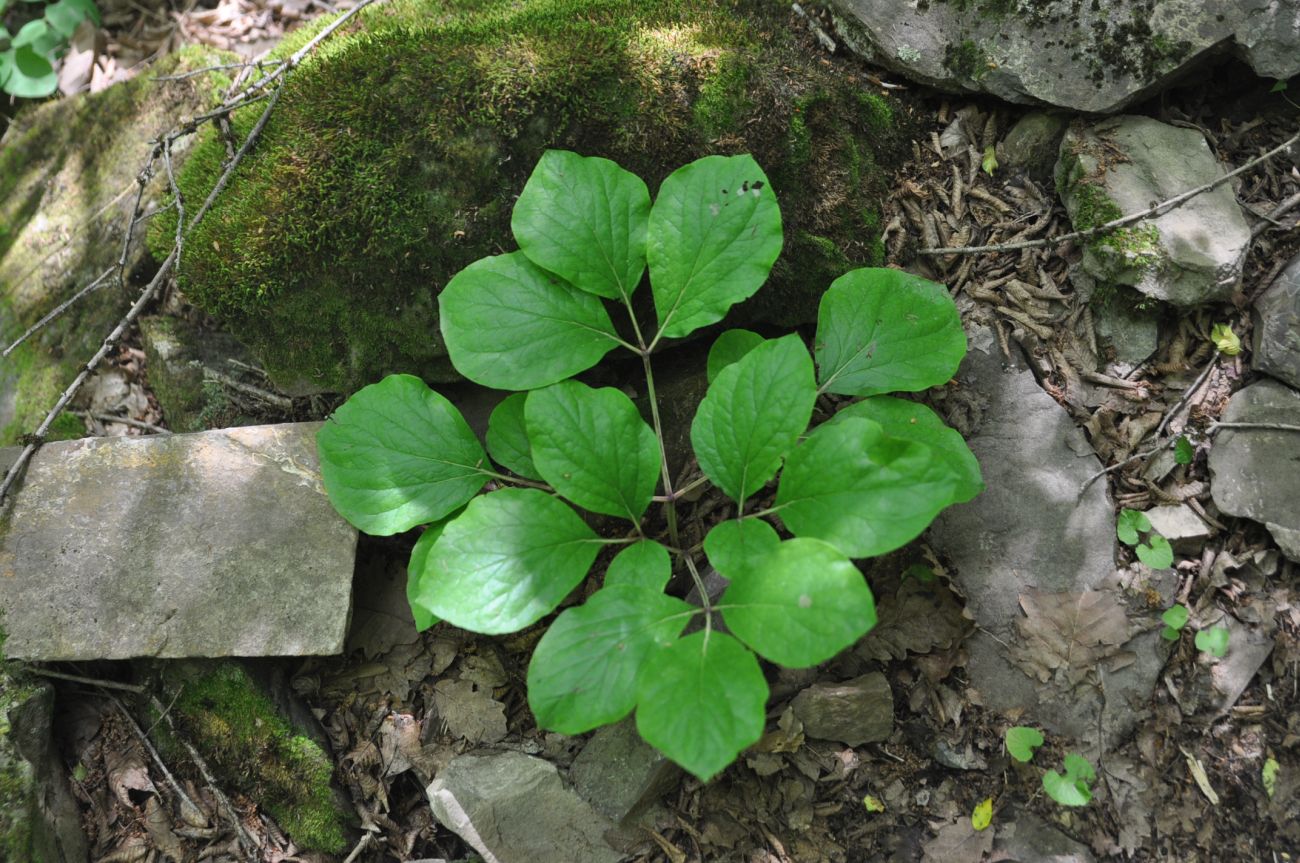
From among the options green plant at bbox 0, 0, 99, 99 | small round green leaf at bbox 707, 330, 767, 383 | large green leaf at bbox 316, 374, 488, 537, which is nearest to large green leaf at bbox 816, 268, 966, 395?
small round green leaf at bbox 707, 330, 767, 383

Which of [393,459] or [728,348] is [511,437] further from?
[728,348]

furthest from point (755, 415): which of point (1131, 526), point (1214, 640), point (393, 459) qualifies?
point (1214, 640)

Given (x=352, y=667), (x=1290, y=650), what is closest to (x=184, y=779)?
(x=352, y=667)

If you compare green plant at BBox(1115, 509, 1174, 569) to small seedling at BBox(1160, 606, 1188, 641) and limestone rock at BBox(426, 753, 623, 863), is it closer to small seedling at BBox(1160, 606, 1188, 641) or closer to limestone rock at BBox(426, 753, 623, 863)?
small seedling at BBox(1160, 606, 1188, 641)

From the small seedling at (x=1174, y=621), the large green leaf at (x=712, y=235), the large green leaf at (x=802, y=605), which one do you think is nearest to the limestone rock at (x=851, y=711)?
the large green leaf at (x=802, y=605)

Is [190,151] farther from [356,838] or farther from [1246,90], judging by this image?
[1246,90]

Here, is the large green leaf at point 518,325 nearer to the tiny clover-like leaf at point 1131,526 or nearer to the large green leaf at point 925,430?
the large green leaf at point 925,430
